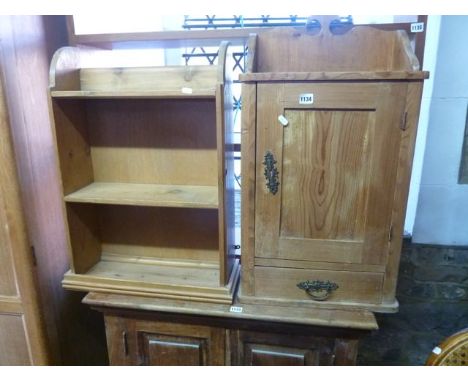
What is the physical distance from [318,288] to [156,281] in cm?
55

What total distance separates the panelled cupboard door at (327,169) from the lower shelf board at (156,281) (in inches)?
Result: 8.6

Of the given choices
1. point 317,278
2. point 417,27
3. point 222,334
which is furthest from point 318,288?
point 417,27

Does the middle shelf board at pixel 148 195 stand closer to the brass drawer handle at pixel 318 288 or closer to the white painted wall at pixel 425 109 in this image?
the brass drawer handle at pixel 318 288

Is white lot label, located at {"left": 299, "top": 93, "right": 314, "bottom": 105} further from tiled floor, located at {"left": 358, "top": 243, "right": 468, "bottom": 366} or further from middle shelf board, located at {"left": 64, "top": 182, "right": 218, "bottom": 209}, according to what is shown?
tiled floor, located at {"left": 358, "top": 243, "right": 468, "bottom": 366}

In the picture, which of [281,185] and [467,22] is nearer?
[281,185]

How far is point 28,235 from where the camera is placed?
1.20 m

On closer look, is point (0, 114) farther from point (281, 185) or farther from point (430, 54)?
point (430, 54)

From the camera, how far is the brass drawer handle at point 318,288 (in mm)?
1069

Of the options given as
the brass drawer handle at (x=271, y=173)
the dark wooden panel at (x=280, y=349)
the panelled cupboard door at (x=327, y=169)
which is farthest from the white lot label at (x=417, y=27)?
the dark wooden panel at (x=280, y=349)

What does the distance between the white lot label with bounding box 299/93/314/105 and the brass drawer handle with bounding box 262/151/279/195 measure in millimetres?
162

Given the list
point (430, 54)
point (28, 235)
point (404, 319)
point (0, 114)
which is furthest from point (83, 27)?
point (404, 319)

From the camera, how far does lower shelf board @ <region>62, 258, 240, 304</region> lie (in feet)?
3.82

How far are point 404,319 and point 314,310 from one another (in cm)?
97

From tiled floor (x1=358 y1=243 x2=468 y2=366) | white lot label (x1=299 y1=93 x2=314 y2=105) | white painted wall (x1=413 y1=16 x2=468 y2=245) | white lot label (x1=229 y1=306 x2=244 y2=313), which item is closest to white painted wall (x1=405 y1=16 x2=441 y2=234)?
white painted wall (x1=413 y1=16 x2=468 y2=245)
